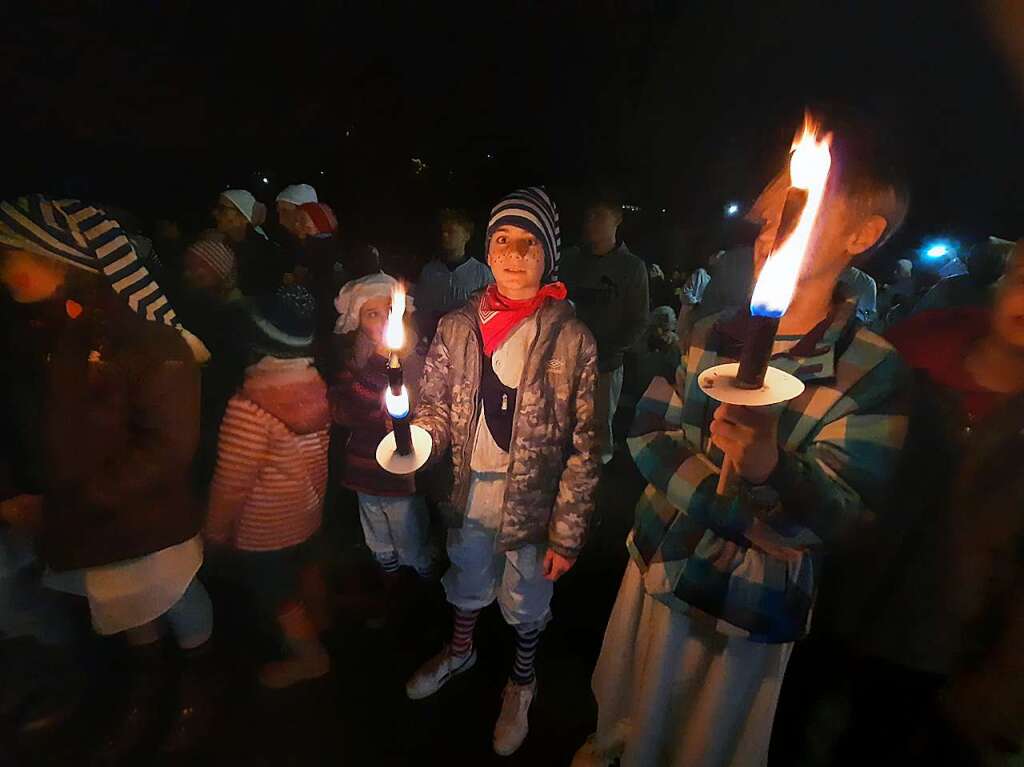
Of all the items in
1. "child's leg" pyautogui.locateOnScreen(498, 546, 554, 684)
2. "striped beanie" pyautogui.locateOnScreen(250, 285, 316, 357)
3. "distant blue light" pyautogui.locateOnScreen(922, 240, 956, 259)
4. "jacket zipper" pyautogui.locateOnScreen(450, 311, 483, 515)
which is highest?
"distant blue light" pyautogui.locateOnScreen(922, 240, 956, 259)

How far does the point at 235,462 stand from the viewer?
1864mm

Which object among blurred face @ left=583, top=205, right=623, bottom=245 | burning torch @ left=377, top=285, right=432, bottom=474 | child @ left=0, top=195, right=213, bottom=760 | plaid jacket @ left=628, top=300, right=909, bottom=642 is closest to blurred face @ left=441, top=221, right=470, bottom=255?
burning torch @ left=377, top=285, right=432, bottom=474

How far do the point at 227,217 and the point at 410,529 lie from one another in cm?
134

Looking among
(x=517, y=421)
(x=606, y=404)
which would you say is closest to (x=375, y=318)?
(x=517, y=421)

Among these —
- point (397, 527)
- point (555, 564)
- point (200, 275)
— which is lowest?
point (397, 527)

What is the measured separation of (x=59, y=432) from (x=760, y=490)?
2.15m

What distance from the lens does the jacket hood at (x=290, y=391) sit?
178 centimetres

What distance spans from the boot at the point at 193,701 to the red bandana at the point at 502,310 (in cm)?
175

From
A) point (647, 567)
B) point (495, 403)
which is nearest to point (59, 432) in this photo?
point (495, 403)

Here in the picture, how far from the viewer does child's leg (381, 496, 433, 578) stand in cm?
207

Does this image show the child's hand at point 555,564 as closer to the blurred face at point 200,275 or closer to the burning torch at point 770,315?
the burning torch at point 770,315

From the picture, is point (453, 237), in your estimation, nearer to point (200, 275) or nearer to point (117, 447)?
point (200, 275)

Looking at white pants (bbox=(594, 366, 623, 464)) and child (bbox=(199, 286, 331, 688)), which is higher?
white pants (bbox=(594, 366, 623, 464))

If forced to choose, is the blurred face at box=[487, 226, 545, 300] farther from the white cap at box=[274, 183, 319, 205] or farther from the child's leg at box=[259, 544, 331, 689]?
the child's leg at box=[259, 544, 331, 689]
